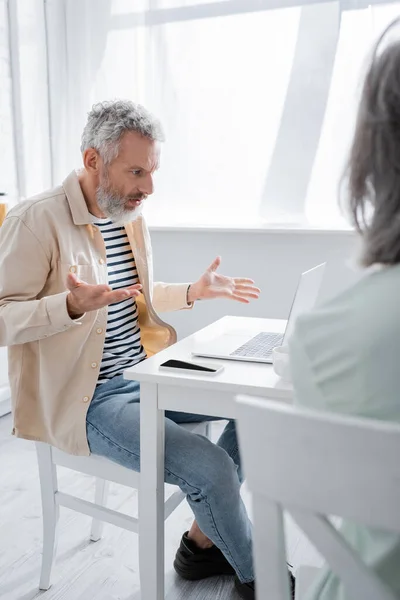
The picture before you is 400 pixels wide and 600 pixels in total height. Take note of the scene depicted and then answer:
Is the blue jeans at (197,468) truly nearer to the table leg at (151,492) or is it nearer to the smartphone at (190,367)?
the table leg at (151,492)

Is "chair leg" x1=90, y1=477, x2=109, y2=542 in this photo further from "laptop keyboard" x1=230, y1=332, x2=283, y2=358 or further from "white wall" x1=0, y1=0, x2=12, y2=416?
"white wall" x1=0, y1=0, x2=12, y2=416

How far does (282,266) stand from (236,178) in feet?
1.67

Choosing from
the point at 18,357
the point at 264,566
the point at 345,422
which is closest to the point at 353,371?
the point at 345,422

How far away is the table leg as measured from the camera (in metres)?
1.26

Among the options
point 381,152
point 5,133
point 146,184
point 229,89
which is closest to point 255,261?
point 229,89

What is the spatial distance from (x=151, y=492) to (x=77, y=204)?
0.79 metres

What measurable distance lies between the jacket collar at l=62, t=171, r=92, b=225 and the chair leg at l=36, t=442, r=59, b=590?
2.03 feet

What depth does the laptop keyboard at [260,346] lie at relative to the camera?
1.37 m

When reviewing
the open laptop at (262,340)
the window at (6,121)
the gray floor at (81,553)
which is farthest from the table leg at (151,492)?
the window at (6,121)

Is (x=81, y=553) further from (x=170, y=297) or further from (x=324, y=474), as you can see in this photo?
(x=324, y=474)

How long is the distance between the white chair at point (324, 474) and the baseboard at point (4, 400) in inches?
96.7

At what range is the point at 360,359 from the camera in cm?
60

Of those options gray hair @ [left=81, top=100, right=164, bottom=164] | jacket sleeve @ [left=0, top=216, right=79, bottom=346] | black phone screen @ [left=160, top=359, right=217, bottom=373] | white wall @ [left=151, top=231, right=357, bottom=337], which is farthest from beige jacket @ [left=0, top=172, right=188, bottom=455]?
white wall @ [left=151, top=231, right=357, bottom=337]

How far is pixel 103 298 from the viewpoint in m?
1.32
